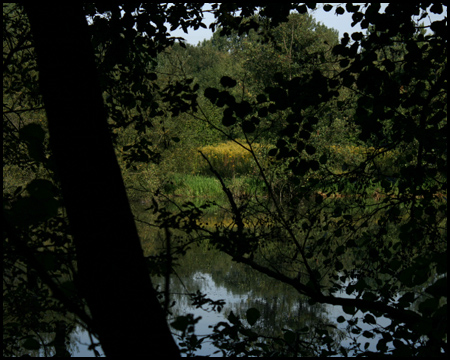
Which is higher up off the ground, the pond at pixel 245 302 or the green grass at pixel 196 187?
the green grass at pixel 196 187

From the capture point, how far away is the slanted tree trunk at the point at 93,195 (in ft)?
4.63

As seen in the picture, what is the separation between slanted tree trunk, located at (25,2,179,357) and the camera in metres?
1.41

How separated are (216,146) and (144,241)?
13516 millimetres

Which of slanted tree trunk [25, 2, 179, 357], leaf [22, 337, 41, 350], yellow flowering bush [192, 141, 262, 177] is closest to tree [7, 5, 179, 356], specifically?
slanted tree trunk [25, 2, 179, 357]

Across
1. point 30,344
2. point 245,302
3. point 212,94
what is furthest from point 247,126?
point 245,302

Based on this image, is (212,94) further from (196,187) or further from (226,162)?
(226,162)

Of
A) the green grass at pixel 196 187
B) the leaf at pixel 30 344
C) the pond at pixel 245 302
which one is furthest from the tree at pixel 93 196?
the green grass at pixel 196 187

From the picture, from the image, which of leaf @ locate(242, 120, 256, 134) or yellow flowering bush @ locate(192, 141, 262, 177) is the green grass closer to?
yellow flowering bush @ locate(192, 141, 262, 177)

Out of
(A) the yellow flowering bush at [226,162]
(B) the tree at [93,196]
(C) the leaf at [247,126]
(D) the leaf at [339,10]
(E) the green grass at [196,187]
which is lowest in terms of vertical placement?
(B) the tree at [93,196]

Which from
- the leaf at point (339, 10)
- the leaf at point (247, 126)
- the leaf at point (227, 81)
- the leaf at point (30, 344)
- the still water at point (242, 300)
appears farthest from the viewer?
the still water at point (242, 300)

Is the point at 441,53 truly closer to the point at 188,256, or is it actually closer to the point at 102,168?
the point at 102,168

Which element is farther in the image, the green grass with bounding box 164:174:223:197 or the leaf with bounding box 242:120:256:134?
the green grass with bounding box 164:174:223:197

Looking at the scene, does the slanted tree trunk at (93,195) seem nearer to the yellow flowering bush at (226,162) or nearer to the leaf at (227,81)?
the leaf at (227,81)

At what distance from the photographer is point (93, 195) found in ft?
4.87
